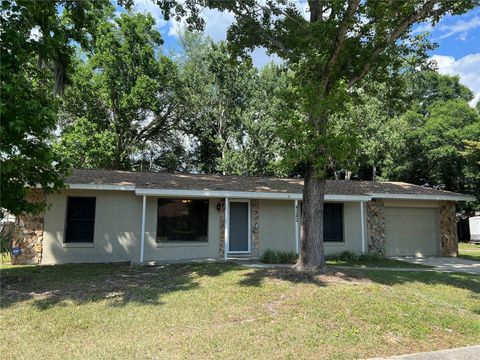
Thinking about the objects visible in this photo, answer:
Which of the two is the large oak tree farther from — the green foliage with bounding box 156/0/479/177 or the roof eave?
the roof eave

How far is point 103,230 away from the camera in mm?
13258

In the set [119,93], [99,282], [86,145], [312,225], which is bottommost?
[99,282]

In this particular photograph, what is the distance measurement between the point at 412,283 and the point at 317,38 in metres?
6.27

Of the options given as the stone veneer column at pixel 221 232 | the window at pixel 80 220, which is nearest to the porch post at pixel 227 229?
the stone veneer column at pixel 221 232

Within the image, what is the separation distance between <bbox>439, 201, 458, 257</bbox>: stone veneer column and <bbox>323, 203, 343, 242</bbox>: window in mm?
4680

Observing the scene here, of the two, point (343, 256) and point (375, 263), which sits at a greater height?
point (343, 256)

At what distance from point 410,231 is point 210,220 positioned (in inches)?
338

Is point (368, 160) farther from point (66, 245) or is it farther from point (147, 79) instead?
point (66, 245)

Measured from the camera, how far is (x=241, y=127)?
2584cm

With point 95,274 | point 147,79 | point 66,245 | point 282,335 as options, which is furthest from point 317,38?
point 147,79

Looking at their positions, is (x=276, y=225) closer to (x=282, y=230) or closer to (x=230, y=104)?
(x=282, y=230)

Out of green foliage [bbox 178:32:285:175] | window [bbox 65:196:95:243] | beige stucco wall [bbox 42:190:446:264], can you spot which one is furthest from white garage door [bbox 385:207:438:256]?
window [bbox 65:196:95:243]

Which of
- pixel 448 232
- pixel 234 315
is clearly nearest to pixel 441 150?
pixel 448 232

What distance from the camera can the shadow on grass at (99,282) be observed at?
753 cm
